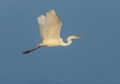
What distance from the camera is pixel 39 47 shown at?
41.1 ft

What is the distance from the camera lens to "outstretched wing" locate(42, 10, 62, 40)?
10422mm

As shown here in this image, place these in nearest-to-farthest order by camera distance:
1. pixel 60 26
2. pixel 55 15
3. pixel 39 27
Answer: pixel 55 15
pixel 60 26
pixel 39 27

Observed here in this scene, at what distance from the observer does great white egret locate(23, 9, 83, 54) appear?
10550 mm

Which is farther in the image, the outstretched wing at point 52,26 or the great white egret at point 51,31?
the great white egret at point 51,31

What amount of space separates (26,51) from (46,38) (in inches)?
69.8

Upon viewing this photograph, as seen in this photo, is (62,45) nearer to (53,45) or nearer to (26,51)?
(53,45)

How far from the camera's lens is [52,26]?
1111 cm

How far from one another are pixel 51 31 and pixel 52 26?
0.47m

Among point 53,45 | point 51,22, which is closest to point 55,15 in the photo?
point 51,22

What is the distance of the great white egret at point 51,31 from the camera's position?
10.6m

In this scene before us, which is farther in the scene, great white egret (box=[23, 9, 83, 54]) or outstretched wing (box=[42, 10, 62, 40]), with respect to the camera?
great white egret (box=[23, 9, 83, 54])

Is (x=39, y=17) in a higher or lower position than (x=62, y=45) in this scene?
higher

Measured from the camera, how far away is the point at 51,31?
1152 cm

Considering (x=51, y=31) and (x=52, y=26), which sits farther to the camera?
(x=51, y=31)
